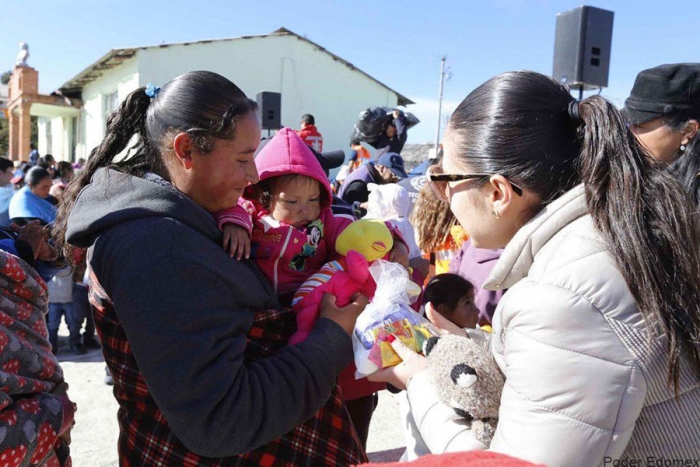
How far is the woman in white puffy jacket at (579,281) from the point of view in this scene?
1.03m

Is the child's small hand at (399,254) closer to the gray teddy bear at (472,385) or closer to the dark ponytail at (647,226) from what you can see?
the gray teddy bear at (472,385)

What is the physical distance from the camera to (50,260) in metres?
2.59

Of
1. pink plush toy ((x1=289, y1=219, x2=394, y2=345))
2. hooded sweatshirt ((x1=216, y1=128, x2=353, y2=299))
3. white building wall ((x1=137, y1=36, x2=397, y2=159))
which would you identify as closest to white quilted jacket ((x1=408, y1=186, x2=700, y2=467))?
pink plush toy ((x1=289, y1=219, x2=394, y2=345))

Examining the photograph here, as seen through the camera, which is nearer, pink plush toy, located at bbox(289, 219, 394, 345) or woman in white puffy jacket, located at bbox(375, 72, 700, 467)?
woman in white puffy jacket, located at bbox(375, 72, 700, 467)

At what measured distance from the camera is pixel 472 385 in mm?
1259

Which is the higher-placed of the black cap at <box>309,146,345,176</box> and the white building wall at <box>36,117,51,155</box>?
the black cap at <box>309,146,345,176</box>

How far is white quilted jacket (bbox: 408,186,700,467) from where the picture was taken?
102 cm

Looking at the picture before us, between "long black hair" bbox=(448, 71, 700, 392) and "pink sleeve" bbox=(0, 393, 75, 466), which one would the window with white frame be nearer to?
"pink sleeve" bbox=(0, 393, 75, 466)

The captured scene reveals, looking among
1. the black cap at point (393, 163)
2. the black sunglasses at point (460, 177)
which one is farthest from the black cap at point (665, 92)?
the black cap at point (393, 163)

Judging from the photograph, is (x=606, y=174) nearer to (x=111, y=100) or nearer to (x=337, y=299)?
(x=337, y=299)

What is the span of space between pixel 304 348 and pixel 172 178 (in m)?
0.65

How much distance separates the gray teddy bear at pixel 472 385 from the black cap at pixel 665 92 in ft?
6.77

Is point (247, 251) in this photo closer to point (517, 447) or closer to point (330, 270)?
point (330, 270)

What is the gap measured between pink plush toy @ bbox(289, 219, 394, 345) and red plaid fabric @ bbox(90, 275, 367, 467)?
0.23ft
